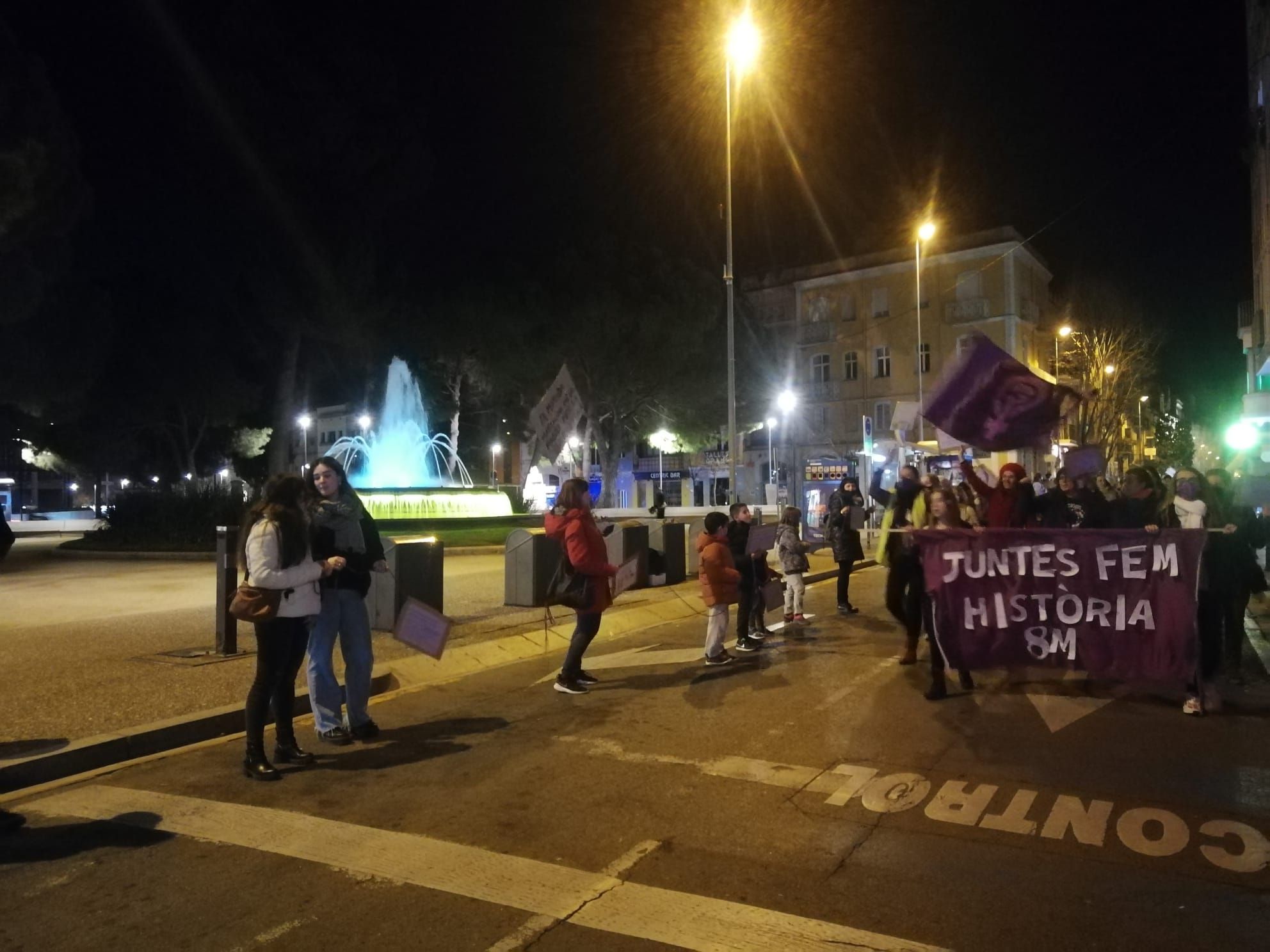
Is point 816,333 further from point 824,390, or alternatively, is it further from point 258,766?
point 258,766

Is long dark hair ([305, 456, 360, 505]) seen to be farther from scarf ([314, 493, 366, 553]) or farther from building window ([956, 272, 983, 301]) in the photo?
building window ([956, 272, 983, 301])

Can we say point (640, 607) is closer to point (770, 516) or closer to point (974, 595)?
point (974, 595)

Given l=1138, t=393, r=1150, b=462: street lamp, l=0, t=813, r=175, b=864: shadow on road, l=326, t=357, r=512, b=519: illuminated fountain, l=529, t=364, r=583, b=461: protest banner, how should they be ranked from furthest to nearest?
l=1138, t=393, r=1150, b=462: street lamp → l=326, t=357, r=512, b=519: illuminated fountain → l=529, t=364, r=583, b=461: protest banner → l=0, t=813, r=175, b=864: shadow on road

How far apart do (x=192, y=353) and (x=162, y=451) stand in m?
13.4

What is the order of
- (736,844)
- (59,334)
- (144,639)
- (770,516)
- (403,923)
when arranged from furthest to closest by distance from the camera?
(770,516) < (59,334) < (144,639) < (736,844) < (403,923)

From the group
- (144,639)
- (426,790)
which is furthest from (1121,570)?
(144,639)

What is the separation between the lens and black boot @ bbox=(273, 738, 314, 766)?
19.8ft

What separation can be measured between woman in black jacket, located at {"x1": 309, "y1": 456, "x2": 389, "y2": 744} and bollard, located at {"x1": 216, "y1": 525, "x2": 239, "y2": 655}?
3.00 metres

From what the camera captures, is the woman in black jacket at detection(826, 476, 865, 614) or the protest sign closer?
the protest sign

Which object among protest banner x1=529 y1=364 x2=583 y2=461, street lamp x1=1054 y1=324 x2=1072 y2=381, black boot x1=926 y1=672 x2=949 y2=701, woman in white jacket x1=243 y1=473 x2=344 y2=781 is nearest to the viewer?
woman in white jacket x1=243 y1=473 x2=344 y2=781

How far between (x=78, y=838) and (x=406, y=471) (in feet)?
96.3

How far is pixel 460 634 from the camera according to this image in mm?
10695

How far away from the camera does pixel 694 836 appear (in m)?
4.72

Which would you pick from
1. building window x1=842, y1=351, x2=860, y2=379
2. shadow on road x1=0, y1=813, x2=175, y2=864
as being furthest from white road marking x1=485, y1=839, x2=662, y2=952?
building window x1=842, y1=351, x2=860, y2=379
